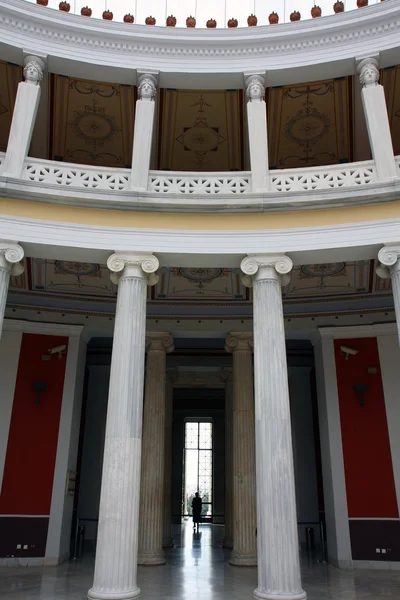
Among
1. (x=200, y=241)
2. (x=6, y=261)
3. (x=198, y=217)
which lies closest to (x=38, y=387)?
(x=6, y=261)

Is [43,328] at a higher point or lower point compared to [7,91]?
lower

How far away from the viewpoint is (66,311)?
39.6 ft

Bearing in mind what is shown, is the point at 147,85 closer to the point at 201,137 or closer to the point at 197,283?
the point at 201,137

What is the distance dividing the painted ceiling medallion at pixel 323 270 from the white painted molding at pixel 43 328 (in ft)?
17.3

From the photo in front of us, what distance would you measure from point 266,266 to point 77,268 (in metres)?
4.60

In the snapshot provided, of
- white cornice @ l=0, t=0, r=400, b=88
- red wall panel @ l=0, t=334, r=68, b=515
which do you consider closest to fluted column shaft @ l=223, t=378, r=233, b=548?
red wall panel @ l=0, t=334, r=68, b=515

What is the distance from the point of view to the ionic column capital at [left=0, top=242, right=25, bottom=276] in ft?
25.9

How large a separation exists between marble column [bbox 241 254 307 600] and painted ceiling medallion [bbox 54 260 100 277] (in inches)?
157

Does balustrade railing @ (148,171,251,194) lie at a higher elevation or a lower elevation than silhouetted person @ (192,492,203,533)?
higher

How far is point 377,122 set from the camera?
883cm

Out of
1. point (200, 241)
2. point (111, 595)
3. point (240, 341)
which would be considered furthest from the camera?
point (240, 341)

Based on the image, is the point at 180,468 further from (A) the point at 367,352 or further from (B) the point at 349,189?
(B) the point at 349,189

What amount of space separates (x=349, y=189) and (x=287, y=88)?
3348 mm

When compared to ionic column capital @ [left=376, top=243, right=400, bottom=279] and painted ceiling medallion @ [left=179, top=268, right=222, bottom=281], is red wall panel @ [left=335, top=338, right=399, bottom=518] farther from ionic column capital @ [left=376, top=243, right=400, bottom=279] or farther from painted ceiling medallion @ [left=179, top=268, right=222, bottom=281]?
ionic column capital @ [left=376, top=243, right=400, bottom=279]
